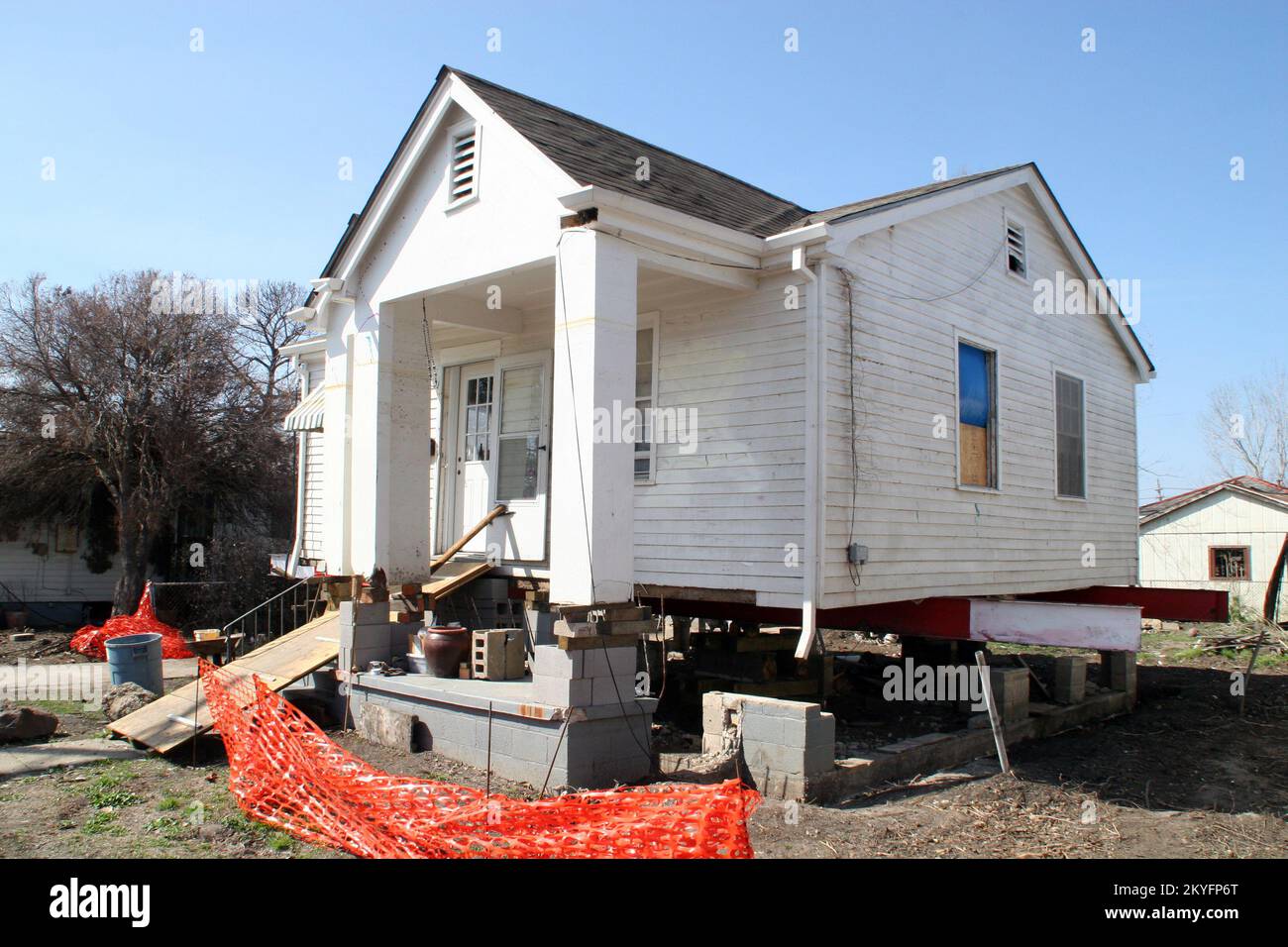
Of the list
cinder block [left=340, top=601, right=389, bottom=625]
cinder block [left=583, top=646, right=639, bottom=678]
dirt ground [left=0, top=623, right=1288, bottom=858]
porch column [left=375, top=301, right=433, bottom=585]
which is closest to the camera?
dirt ground [left=0, top=623, right=1288, bottom=858]

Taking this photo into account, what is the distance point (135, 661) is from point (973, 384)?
33.9 feet

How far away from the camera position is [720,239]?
8477 millimetres

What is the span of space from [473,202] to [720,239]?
246cm

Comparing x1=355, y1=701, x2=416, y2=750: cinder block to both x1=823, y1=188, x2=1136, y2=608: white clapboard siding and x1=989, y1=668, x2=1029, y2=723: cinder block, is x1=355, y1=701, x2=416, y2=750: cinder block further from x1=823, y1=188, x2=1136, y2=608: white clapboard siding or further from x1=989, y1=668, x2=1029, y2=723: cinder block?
x1=989, y1=668, x2=1029, y2=723: cinder block

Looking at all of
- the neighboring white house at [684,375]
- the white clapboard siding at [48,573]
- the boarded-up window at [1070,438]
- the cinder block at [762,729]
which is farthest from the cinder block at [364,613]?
the white clapboard siding at [48,573]

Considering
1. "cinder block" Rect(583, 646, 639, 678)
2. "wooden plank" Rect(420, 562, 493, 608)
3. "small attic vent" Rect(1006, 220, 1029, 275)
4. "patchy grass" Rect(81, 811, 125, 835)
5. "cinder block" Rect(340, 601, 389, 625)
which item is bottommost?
"patchy grass" Rect(81, 811, 125, 835)

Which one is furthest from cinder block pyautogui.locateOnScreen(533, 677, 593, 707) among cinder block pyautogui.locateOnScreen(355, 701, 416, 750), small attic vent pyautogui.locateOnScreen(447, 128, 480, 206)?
small attic vent pyautogui.locateOnScreen(447, 128, 480, 206)

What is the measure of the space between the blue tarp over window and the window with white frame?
3.52 m

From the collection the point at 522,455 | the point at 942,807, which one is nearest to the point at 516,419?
the point at 522,455

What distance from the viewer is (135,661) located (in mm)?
11031

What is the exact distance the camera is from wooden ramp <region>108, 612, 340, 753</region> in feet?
27.1

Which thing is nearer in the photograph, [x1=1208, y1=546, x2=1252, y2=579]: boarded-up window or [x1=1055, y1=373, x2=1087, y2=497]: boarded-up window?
[x1=1055, y1=373, x2=1087, y2=497]: boarded-up window
